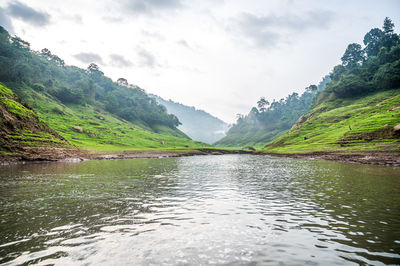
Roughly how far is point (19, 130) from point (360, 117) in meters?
125

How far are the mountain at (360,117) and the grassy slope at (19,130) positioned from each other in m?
86.0

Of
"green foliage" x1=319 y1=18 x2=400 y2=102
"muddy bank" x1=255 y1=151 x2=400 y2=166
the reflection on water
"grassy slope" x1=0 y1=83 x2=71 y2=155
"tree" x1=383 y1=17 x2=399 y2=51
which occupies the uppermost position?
"tree" x1=383 y1=17 x2=399 y2=51

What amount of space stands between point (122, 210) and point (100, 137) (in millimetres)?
107023

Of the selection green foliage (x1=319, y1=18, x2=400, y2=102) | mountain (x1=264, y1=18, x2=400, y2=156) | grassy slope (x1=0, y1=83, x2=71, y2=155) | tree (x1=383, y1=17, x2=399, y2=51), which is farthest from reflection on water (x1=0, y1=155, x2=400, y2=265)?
tree (x1=383, y1=17, x2=399, y2=51)

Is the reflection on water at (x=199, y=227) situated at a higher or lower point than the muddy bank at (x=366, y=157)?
lower

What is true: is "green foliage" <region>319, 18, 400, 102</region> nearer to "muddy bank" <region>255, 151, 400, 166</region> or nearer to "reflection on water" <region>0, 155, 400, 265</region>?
"muddy bank" <region>255, 151, 400, 166</region>

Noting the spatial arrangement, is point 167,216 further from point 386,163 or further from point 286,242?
point 386,163

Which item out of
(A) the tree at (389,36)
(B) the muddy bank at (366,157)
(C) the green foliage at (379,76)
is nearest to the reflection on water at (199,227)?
(B) the muddy bank at (366,157)

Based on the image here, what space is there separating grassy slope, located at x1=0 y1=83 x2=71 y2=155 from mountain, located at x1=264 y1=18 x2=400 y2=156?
8603 centimetres

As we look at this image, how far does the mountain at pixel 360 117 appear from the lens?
61.7m

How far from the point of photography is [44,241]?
10414 mm

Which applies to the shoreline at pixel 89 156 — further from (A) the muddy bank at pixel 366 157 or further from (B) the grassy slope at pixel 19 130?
(B) the grassy slope at pixel 19 130

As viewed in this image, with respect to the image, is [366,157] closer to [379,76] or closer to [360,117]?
[360,117]

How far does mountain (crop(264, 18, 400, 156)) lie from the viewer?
61741 mm
